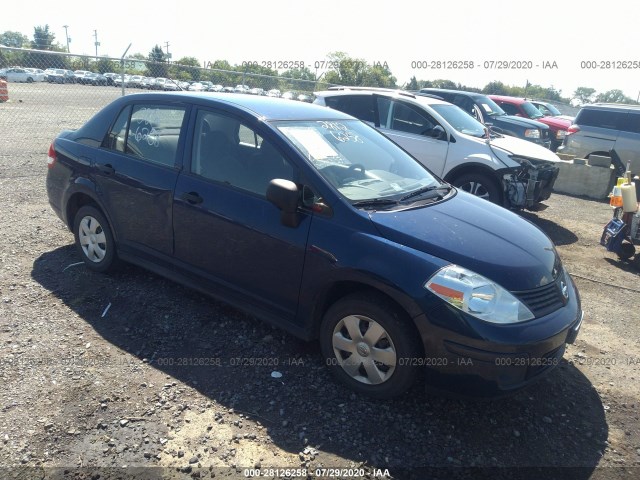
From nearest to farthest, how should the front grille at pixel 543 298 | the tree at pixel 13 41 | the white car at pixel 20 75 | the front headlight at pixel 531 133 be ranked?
the front grille at pixel 543 298 → the front headlight at pixel 531 133 → the white car at pixel 20 75 → the tree at pixel 13 41

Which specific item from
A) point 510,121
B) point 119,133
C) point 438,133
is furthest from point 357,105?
point 510,121

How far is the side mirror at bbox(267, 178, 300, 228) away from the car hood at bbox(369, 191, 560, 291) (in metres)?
0.49

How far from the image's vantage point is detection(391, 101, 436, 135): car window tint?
25.7ft

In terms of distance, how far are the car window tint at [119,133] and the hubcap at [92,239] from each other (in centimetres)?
71

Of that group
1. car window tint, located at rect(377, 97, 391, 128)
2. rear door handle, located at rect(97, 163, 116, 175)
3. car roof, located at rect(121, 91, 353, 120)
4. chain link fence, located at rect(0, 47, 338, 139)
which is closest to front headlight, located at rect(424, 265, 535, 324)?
car roof, located at rect(121, 91, 353, 120)

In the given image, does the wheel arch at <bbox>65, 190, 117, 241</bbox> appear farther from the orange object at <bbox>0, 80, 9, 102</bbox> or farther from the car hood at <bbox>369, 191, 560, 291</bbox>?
the orange object at <bbox>0, 80, 9, 102</bbox>

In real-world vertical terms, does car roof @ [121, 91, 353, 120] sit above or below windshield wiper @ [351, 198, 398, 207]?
above

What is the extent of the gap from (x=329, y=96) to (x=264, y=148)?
17.3 ft

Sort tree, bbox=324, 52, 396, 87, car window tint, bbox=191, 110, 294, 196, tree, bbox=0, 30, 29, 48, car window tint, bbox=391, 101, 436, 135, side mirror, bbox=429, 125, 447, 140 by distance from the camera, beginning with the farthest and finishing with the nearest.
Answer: tree, bbox=0, 30, 29, 48 → tree, bbox=324, 52, 396, 87 → car window tint, bbox=391, 101, 436, 135 → side mirror, bbox=429, 125, 447, 140 → car window tint, bbox=191, 110, 294, 196

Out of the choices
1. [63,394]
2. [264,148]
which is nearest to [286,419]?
[63,394]

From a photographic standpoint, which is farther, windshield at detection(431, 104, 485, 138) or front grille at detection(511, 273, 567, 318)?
windshield at detection(431, 104, 485, 138)

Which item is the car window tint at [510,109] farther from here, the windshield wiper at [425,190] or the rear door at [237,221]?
the rear door at [237,221]

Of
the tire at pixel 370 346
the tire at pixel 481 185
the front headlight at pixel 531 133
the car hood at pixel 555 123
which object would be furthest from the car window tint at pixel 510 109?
the tire at pixel 370 346

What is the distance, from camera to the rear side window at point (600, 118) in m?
11.8
